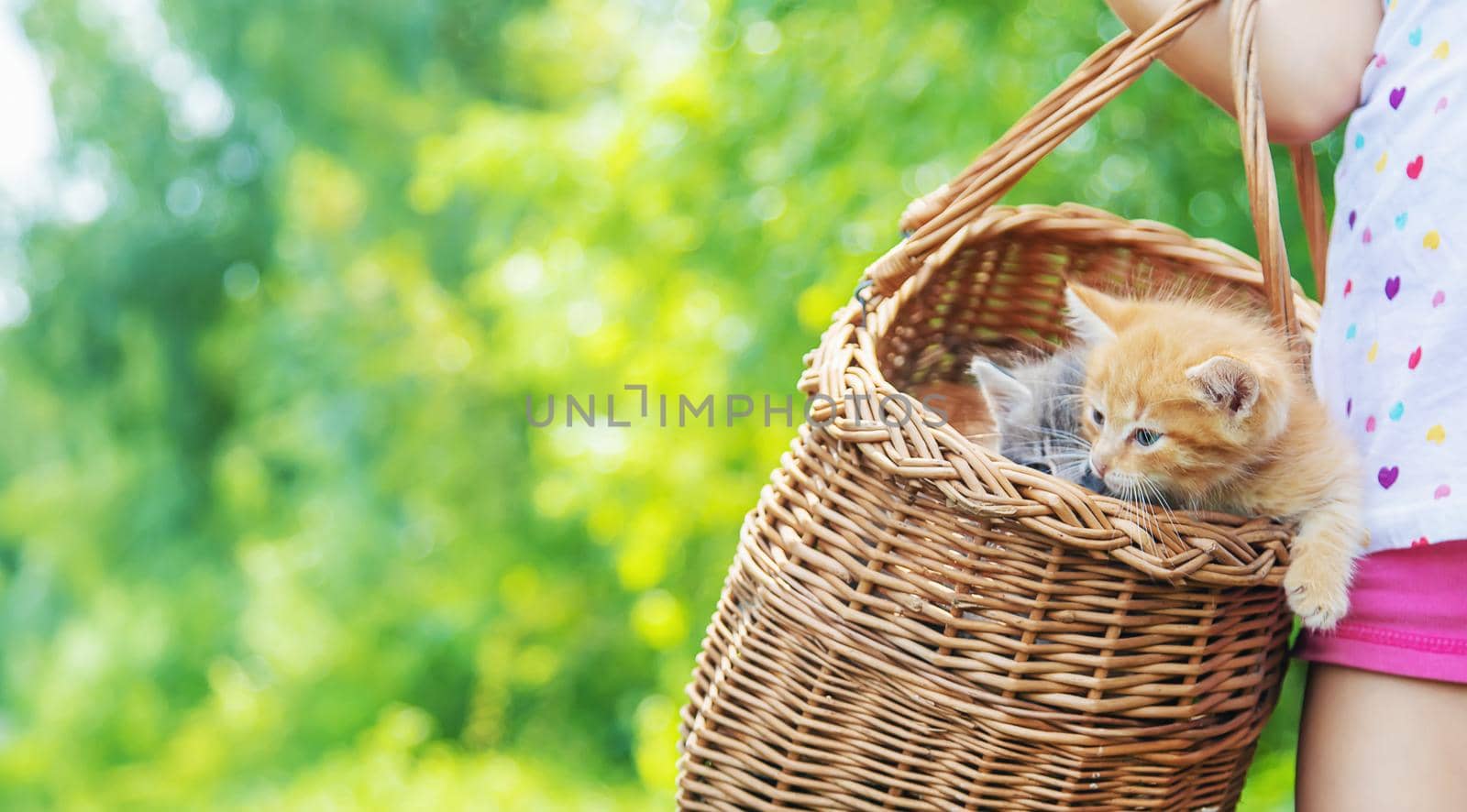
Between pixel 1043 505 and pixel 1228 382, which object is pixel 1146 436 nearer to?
pixel 1228 382

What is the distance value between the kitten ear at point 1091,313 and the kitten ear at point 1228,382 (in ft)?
0.41

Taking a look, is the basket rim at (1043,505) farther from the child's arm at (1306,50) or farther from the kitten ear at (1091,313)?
the child's arm at (1306,50)

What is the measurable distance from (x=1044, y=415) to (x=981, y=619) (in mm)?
295

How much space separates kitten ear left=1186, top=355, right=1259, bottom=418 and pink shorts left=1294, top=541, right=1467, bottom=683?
15 cm

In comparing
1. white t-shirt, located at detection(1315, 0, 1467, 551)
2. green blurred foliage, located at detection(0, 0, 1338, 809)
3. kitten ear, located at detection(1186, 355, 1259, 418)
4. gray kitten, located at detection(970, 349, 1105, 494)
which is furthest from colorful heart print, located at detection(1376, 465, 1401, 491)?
green blurred foliage, located at detection(0, 0, 1338, 809)

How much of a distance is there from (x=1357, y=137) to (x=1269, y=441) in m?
0.25

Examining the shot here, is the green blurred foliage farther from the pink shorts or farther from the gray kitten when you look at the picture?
the pink shorts

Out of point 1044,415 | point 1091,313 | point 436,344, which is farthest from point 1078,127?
point 436,344

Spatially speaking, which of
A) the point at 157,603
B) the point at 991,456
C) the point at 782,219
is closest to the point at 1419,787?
the point at 991,456

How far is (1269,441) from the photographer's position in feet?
3.08

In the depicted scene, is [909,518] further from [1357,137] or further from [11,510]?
[11,510]

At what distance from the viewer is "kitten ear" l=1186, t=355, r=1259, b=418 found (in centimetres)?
90

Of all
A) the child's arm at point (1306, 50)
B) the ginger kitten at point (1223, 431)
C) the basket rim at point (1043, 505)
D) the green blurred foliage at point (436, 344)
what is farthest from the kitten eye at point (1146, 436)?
the green blurred foliage at point (436, 344)

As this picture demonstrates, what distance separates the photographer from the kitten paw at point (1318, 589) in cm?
86
